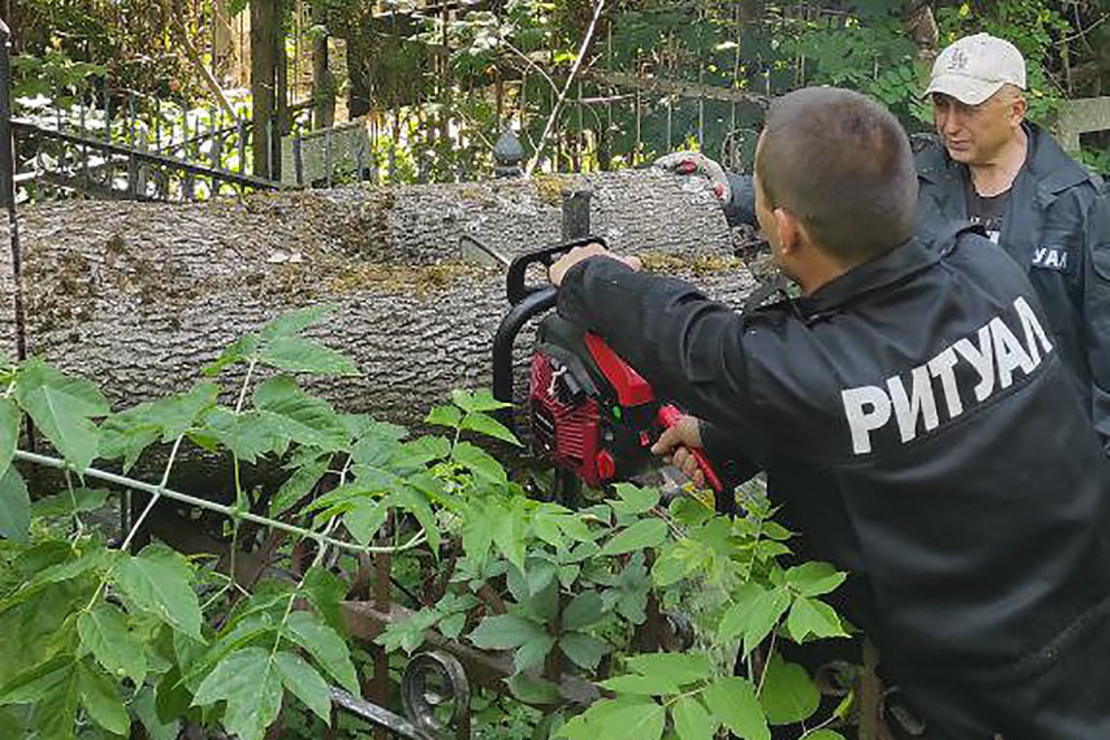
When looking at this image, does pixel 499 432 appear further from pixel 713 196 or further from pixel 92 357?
pixel 713 196

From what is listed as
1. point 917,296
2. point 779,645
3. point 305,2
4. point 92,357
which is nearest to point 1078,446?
point 917,296

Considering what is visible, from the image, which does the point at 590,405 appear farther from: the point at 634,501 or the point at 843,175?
the point at 843,175

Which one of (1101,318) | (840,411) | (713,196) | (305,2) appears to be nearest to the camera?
(840,411)

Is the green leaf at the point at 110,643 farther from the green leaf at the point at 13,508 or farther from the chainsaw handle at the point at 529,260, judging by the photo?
the chainsaw handle at the point at 529,260

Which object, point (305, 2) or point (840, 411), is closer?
Result: point (840, 411)

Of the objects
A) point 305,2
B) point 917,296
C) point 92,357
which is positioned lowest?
point 92,357

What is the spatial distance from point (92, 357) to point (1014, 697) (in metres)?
2.46

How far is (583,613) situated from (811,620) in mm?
496

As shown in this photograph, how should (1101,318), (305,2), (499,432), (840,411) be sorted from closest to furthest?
1. (840,411)
2. (499,432)
3. (1101,318)
4. (305,2)

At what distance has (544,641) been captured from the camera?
6.89ft

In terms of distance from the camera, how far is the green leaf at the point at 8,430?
5.40 ft

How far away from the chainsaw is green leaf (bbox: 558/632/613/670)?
1.34ft

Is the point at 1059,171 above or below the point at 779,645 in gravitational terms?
above

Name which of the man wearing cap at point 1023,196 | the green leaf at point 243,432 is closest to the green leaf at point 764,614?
the green leaf at point 243,432
